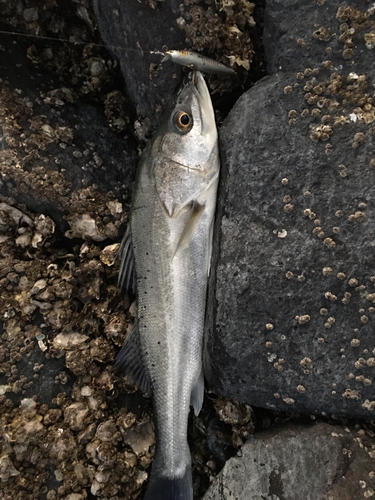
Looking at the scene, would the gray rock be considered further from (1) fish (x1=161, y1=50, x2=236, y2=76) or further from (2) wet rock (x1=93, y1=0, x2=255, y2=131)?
(1) fish (x1=161, y1=50, x2=236, y2=76)

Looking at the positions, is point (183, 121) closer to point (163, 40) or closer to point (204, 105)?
Answer: point (204, 105)

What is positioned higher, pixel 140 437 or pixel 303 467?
pixel 303 467

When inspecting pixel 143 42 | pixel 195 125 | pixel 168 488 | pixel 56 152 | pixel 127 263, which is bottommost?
pixel 168 488

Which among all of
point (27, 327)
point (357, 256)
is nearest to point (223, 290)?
point (357, 256)

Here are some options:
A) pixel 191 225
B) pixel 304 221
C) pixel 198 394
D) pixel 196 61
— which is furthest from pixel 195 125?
pixel 198 394

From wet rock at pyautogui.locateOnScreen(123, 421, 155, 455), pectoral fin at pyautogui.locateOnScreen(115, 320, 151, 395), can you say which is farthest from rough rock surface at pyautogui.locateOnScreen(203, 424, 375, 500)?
pectoral fin at pyautogui.locateOnScreen(115, 320, 151, 395)

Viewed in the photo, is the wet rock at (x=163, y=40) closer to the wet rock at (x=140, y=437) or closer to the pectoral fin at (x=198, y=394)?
the pectoral fin at (x=198, y=394)
